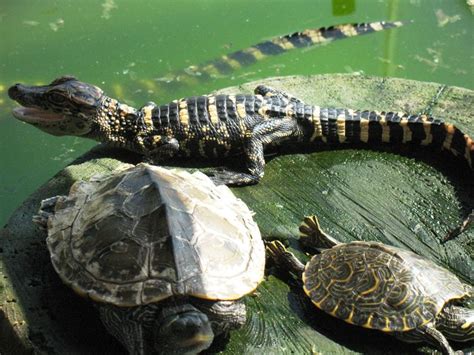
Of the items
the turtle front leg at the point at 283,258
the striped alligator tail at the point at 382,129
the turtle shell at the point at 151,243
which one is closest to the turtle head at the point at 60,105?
the turtle shell at the point at 151,243

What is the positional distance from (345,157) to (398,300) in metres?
1.28

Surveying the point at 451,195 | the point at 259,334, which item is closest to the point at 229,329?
the point at 259,334

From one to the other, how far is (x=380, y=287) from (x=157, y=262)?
92 centimetres

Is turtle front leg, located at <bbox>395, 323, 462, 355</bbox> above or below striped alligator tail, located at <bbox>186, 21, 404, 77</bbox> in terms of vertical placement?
above

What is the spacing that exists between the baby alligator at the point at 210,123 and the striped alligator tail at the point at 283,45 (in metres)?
2.46

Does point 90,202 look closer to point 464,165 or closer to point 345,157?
point 345,157

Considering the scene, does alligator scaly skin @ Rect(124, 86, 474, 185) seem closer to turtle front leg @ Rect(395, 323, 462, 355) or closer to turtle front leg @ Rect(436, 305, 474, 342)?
turtle front leg @ Rect(436, 305, 474, 342)

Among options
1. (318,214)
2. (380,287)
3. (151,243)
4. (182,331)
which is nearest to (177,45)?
(318,214)

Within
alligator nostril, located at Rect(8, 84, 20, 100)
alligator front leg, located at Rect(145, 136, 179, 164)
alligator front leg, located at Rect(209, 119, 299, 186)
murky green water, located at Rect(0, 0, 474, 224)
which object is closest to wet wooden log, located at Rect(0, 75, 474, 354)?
alligator front leg, located at Rect(209, 119, 299, 186)

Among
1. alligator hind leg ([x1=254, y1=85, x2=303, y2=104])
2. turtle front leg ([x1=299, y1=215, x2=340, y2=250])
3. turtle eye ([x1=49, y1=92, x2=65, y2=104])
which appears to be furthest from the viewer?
alligator hind leg ([x1=254, y1=85, x2=303, y2=104])

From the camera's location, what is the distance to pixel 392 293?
2.24 m

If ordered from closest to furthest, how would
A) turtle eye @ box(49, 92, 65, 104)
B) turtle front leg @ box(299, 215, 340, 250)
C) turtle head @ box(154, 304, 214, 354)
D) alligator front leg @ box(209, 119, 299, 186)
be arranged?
turtle head @ box(154, 304, 214, 354) → turtle front leg @ box(299, 215, 340, 250) → alligator front leg @ box(209, 119, 299, 186) → turtle eye @ box(49, 92, 65, 104)

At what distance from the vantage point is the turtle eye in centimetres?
354

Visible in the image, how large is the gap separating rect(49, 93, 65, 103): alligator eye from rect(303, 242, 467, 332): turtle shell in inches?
81.0
